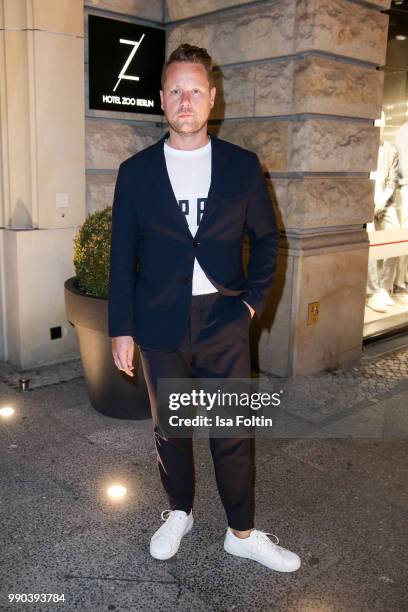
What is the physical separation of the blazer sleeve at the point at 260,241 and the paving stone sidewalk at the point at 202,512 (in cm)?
124

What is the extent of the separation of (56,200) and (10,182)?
1.32 feet

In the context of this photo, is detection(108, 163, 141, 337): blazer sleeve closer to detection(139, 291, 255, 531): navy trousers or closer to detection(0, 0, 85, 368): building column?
detection(139, 291, 255, 531): navy trousers

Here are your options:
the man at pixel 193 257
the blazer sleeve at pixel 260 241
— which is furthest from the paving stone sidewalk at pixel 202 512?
the blazer sleeve at pixel 260 241

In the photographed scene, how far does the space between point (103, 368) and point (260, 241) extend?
1985mm

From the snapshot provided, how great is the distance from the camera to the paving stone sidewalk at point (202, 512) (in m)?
2.79

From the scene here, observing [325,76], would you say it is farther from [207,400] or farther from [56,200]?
[207,400]

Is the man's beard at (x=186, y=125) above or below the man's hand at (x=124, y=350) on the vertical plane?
above

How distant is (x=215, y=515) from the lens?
11.1 ft

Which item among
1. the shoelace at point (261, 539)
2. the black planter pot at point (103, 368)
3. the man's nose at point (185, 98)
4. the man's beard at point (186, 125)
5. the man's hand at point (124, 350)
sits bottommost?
the shoelace at point (261, 539)

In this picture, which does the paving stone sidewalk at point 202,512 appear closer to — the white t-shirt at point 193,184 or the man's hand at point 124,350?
the man's hand at point 124,350

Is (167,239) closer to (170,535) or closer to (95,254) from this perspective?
(170,535)

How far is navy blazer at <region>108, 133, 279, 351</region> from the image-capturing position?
274 cm

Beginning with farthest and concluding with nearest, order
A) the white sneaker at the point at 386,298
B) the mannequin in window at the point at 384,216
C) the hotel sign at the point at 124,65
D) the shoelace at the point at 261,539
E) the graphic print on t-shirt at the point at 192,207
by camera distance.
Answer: the white sneaker at the point at 386,298 < the mannequin in window at the point at 384,216 < the hotel sign at the point at 124,65 < the shoelace at the point at 261,539 < the graphic print on t-shirt at the point at 192,207

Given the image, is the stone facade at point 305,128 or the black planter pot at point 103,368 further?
the stone facade at point 305,128
